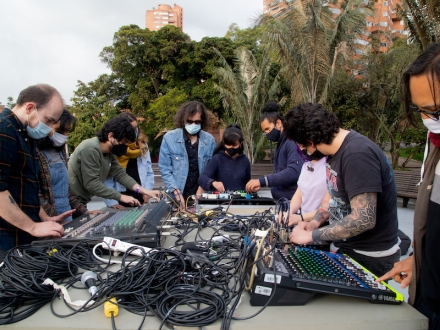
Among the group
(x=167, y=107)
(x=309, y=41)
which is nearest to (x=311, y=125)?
(x=309, y=41)

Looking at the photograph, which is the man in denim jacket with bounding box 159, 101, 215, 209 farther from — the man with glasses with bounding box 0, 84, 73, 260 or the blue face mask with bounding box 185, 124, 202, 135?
the man with glasses with bounding box 0, 84, 73, 260

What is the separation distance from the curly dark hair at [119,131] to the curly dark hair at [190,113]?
0.70 metres

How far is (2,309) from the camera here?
101cm

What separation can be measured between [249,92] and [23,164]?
1062 centimetres

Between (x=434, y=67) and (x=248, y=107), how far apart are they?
11.1m

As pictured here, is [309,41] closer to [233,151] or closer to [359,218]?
[233,151]

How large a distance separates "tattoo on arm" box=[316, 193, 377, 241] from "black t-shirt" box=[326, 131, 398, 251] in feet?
0.11

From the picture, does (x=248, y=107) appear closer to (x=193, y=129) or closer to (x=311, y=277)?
(x=193, y=129)

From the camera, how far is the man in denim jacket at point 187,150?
3293 mm

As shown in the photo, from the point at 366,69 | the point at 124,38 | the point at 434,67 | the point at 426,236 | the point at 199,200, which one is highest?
the point at 124,38

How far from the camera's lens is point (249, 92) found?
38.5ft

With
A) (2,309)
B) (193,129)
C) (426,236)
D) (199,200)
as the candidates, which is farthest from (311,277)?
(193,129)

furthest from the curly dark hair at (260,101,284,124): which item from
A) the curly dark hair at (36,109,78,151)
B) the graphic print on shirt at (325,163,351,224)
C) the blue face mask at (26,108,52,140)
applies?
the blue face mask at (26,108,52,140)

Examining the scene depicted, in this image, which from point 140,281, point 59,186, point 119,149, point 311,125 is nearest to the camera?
point 140,281
